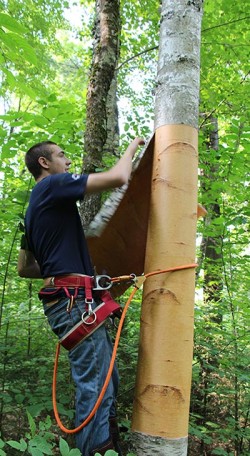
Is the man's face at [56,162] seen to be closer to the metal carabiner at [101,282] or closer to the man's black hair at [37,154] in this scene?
the man's black hair at [37,154]

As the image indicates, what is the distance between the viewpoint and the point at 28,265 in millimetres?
2627

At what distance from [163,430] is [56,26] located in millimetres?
10894

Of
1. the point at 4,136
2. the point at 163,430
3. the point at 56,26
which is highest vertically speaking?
the point at 56,26

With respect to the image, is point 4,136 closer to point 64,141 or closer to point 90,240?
point 64,141

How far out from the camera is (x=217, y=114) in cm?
675

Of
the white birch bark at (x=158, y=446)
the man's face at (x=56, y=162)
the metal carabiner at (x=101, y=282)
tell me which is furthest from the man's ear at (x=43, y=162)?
the white birch bark at (x=158, y=446)

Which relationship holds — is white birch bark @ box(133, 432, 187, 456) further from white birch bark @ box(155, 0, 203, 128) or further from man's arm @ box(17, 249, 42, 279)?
white birch bark @ box(155, 0, 203, 128)

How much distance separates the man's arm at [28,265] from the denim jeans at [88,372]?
0.49 metres

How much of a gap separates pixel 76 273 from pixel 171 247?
573 mm

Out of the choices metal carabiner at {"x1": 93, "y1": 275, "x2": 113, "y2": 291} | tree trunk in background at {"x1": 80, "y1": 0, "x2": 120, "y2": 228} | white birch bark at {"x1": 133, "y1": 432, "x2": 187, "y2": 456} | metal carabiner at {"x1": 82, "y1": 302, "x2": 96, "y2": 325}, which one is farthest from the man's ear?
white birch bark at {"x1": 133, "y1": 432, "x2": 187, "y2": 456}

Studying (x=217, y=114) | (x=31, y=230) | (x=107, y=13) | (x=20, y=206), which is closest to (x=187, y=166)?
(x=31, y=230)

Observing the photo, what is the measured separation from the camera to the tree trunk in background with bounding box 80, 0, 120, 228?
3291 mm

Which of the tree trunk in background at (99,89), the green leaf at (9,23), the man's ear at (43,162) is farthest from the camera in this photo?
the tree trunk in background at (99,89)

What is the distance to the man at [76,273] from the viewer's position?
197 cm
